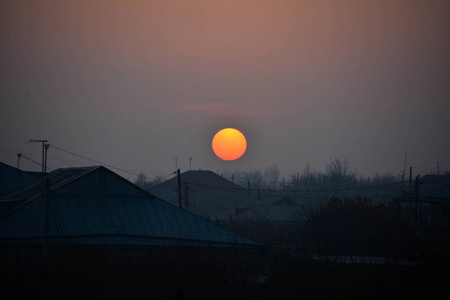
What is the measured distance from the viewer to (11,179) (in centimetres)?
4194

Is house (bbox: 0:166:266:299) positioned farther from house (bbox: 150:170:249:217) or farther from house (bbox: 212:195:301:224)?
house (bbox: 150:170:249:217)

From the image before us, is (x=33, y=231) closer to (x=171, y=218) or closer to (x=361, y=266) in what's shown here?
(x=171, y=218)

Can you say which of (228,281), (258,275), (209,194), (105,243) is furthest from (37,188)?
(209,194)

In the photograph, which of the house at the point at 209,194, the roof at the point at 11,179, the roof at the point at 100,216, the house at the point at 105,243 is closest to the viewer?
the house at the point at 105,243

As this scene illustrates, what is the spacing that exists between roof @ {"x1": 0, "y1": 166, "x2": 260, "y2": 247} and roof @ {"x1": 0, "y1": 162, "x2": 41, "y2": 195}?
348 inches

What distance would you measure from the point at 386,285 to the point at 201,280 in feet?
16.1

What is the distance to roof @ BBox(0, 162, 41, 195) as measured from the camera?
134 ft

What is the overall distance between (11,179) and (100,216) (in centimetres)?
1601

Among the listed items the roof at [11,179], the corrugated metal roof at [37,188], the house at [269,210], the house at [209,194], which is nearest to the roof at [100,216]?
the corrugated metal roof at [37,188]

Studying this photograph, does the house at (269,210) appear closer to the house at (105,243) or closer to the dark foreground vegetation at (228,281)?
the house at (105,243)

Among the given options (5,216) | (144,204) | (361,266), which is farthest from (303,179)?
(361,266)

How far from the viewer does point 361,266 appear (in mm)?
14961

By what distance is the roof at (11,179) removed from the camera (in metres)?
41.0

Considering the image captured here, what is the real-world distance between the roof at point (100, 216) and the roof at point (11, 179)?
29.0ft
